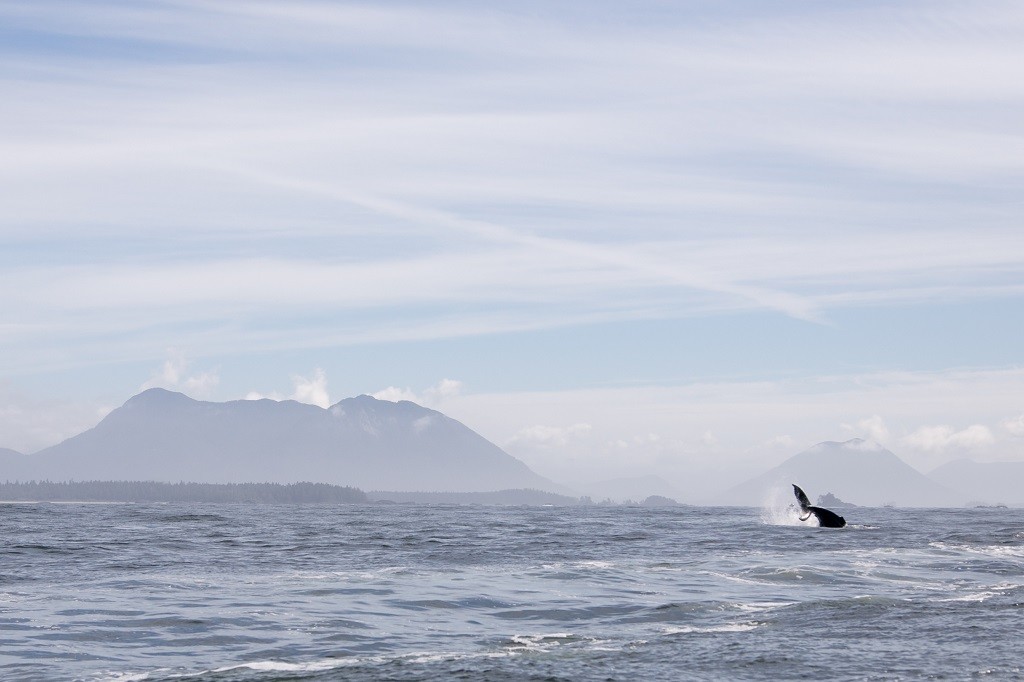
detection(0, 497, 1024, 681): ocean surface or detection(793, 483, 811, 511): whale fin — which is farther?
detection(793, 483, 811, 511): whale fin

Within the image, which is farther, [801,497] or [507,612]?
[801,497]

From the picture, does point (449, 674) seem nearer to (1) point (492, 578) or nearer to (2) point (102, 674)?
(2) point (102, 674)

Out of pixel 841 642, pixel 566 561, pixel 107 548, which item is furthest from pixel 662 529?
pixel 841 642

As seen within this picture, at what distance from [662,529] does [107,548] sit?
3730 centimetres

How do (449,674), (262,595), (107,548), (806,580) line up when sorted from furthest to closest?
1. (107,548)
2. (806,580)
3. (262,595)
4. (449,674)

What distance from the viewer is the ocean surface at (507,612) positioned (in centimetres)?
2104

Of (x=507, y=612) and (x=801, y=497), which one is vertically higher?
(x=801, y=497)

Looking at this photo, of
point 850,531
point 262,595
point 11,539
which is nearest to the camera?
point 262,595

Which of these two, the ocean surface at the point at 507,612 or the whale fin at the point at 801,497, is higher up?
the whale fin at the point at 801,497

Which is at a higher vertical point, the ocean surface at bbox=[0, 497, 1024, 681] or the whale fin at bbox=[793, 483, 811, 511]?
the whale fin at bbox=[793, 483, 811, 511]

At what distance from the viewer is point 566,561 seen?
Result: 44594 mm

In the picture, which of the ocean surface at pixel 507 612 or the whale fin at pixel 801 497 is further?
the whale fin at pixel 801 497

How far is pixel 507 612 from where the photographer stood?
2897 centimetres

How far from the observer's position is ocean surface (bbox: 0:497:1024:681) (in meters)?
21.0
